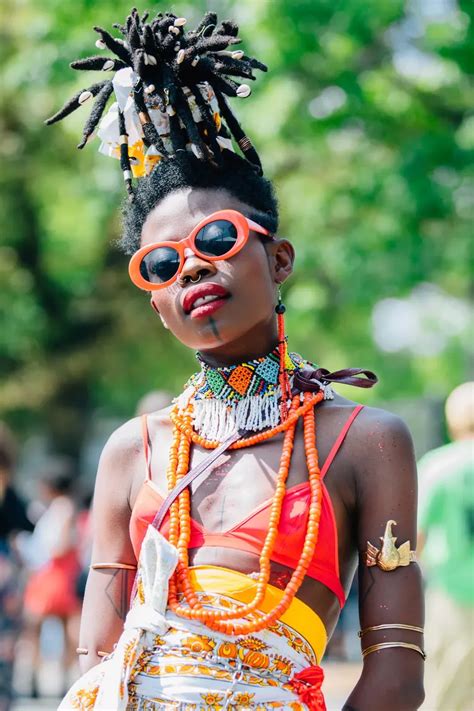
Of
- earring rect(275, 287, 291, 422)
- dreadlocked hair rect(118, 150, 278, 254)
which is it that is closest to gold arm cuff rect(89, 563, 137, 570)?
earring rect(275, 287, 291, 422)

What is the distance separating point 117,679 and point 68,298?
1741cm

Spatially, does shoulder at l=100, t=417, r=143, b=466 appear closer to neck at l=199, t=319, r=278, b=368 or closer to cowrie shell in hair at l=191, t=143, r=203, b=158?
neck at l=199, t=319, r=278, b=368

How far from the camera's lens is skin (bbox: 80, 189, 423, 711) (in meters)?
2.54

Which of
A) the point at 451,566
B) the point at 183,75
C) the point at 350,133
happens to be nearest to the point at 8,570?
the point at 451,566

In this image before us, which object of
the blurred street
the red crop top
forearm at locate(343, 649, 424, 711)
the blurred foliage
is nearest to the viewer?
forearm at locate(343, 649, 424, 711)

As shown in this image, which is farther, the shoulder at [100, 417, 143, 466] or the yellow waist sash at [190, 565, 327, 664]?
the shoulder at [100, 417, 143, 466]

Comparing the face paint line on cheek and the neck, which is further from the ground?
the face paint line on cheek

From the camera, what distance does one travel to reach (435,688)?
602cm

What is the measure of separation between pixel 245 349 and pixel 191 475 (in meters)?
0.35

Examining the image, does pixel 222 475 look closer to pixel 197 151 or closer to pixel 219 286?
pixel 219 286

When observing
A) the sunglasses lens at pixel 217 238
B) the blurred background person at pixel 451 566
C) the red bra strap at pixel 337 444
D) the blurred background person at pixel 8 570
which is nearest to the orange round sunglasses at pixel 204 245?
the sunglasses lens at pixel 217 238

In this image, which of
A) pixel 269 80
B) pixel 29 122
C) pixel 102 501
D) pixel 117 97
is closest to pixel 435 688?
pixel 102 501

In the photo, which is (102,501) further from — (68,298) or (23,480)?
(23,480)

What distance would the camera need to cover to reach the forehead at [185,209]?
9.18 feet
